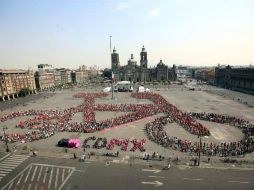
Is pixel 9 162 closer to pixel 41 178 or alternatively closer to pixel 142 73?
pixel 41 178

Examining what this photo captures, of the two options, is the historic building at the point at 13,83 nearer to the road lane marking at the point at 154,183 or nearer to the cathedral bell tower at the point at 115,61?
the cathedral bell tower at the point at 115,61

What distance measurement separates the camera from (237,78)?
124625 millimetres

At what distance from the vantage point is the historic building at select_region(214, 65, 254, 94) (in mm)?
108637

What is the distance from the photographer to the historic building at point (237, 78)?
10864 cm

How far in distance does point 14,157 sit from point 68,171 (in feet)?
32.6

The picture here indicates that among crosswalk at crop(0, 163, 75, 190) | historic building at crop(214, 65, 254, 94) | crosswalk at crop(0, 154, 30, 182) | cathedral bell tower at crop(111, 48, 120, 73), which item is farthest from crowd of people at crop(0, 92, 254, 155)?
cathedral bell tower at crop(111, 48, 120, 73)

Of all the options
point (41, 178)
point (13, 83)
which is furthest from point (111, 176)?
point (13, 83)

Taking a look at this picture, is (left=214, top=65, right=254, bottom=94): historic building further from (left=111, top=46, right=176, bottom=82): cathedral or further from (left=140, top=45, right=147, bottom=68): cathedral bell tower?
(left=140, top=45, right=147, bottom=68): cathedral bell tower

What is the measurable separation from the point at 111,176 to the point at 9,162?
14298 millimetres

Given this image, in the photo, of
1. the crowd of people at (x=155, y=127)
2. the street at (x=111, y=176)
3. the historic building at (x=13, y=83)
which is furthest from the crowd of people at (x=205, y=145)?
the historic building at (x=13, y=83)

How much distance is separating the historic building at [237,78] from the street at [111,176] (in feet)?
277

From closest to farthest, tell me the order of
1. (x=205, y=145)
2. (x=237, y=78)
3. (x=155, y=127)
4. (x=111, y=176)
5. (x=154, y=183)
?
1. (x=154, y=183)
2. (x=111, y=176)
3. (x=205, y=145)
4. (x=155, y=127)
5. (x=237, y=78)

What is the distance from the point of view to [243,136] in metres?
Answer: 42.0

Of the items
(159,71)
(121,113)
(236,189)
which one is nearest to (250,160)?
(236,189)
